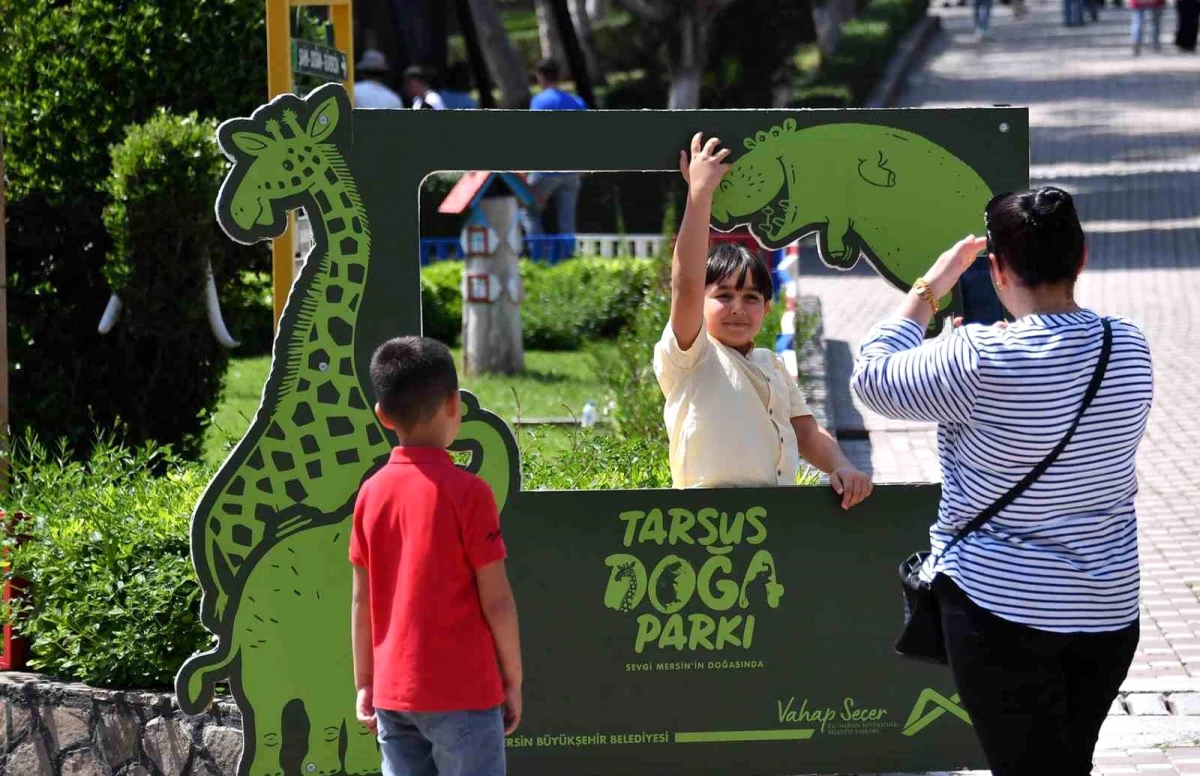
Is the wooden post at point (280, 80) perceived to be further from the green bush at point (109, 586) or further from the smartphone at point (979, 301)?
the smartphone at point (979, 301)

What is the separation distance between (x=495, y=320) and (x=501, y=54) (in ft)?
32.8

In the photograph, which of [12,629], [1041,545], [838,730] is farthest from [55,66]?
[1041,545]

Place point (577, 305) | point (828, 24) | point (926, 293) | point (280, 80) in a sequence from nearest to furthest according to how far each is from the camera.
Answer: point (926, 293), point (280, 80), point (577, 305), point (828, 24)

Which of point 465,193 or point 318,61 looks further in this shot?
point 465,193

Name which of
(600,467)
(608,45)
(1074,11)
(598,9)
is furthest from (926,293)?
(1074,11)

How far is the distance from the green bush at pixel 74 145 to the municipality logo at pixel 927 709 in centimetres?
409

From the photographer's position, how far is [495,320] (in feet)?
40.6

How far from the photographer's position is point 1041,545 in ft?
10.6

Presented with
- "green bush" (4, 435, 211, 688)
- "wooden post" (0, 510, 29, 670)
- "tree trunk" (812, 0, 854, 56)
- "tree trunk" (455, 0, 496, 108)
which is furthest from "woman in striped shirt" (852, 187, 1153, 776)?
"tree trunk" (812, 0, 854, 56)

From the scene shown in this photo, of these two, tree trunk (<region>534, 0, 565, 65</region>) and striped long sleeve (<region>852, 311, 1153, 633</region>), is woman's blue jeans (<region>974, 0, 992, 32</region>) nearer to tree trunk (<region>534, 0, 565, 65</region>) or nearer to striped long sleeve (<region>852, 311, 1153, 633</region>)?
tree trunk (<region>534, 0, 565, 65</region>)

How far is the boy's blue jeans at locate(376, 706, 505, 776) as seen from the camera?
331cm

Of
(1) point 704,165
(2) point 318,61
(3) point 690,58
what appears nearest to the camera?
(1) point 704,165

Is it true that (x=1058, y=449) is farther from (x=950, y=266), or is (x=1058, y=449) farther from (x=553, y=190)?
(x=553, y=190)

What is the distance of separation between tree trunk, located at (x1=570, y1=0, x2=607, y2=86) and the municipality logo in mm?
25803
